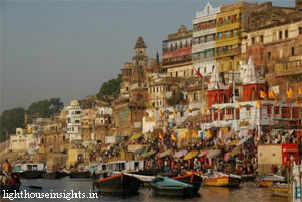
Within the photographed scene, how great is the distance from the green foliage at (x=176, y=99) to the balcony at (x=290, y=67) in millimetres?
13943

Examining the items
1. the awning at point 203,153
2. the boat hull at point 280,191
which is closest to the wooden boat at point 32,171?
the awning at point 203,153

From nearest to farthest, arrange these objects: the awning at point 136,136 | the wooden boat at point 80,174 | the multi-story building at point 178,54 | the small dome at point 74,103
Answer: the wooden boat at point 80,174, the awning at point 136,136, the multi-story building at point 178,54, the small dome at point 74,103

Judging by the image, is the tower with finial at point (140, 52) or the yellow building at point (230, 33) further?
the tower with finial at point (140, 52)

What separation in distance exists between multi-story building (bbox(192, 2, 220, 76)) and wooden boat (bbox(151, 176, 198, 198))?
3075cm

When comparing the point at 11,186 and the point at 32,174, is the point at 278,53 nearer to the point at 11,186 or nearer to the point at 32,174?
the point at 32,174

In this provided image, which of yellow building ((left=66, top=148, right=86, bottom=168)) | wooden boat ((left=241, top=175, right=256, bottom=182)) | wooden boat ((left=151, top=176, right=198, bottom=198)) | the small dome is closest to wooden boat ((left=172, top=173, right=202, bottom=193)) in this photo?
wooden boat ((left=151, top=176, right=198, bottom=198))

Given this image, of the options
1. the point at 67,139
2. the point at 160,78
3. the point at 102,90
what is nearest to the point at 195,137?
the point at 160,78

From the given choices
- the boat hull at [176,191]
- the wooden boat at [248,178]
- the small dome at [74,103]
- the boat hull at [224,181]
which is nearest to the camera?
the boat hull at [176,191]

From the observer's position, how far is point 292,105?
55750 millimetres

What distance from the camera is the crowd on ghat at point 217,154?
163 ft

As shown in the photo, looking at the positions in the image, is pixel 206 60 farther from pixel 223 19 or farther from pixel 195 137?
pixel 195 137

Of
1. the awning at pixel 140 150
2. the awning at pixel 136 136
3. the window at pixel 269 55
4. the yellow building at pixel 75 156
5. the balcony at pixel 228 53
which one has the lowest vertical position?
the yellow building at pixel 75 156

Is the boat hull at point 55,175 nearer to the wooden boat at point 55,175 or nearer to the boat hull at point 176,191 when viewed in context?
the wooden boat at point 55,175

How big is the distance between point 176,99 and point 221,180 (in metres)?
27.8
